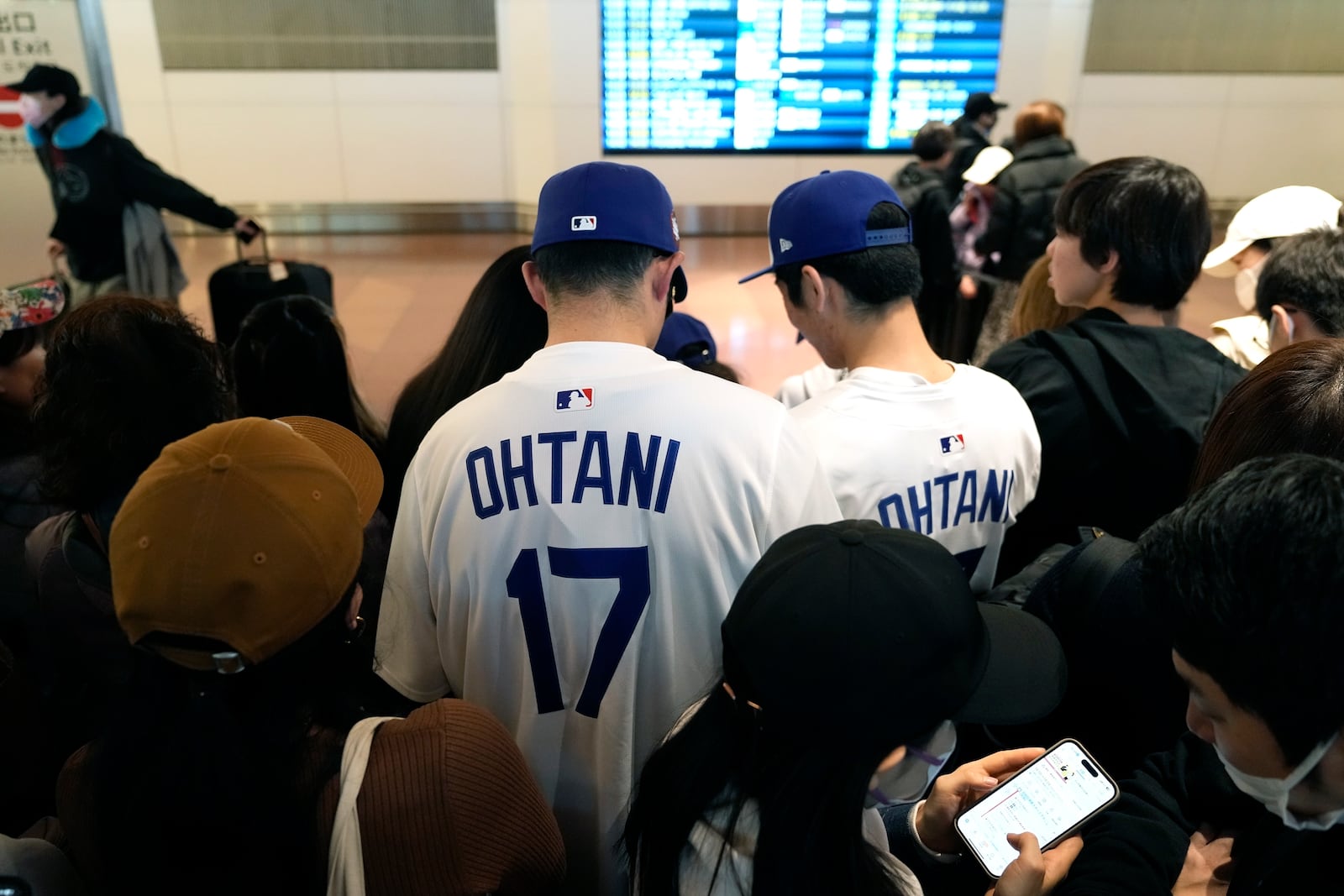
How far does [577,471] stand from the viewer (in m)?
1.28

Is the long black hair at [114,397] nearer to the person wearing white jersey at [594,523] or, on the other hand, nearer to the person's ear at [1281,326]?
the person wearing white jersey at [594,523]

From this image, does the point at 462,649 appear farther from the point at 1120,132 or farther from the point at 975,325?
the point at 1120,132

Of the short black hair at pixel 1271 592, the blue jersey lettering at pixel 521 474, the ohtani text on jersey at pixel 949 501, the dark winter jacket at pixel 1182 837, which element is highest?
the short black hair at pixel 1271 592

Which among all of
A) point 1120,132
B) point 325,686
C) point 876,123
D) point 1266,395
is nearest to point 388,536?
point 325,686

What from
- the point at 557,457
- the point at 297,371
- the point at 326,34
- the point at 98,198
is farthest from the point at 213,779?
the point at 326,34

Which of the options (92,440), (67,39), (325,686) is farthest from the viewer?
(67,39)

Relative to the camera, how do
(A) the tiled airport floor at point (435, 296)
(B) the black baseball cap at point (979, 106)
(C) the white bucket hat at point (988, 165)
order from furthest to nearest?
(A) the tiled airport floor at point (435, 296)
(B) the black baseball cap at point (979, 106)
(C) the white bucket hat at point (988, 165)

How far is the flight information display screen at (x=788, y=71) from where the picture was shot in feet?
26.1

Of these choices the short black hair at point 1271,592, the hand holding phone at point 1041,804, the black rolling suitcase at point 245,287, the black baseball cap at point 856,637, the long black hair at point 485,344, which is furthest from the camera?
the black rolling suitcase at point 245,287

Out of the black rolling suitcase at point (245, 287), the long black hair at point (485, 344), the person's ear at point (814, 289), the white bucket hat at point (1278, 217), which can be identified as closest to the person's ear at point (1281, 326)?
the white bucket hat at point (1278, 217)

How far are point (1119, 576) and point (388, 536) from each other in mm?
1454

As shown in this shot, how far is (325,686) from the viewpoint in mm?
1092

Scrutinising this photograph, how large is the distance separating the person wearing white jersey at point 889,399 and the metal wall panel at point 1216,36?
842 cm

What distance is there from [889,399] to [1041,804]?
29.0 inches
